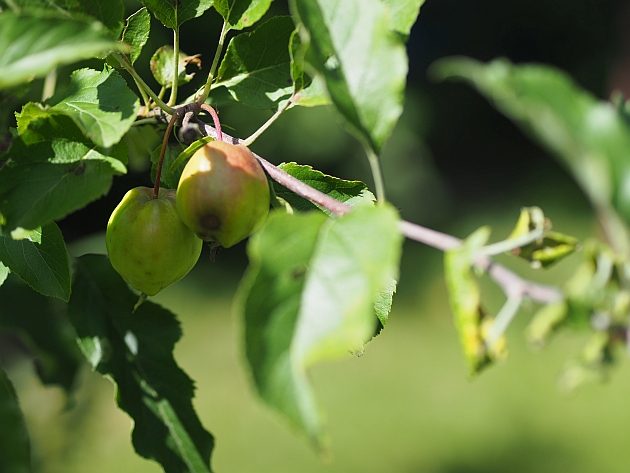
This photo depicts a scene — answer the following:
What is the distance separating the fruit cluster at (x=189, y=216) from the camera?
28.6 inches

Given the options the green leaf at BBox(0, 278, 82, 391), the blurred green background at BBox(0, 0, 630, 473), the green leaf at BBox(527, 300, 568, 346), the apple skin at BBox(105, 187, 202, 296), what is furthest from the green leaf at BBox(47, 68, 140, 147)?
the blurred green background at BBox(0, 0, 630, 473)

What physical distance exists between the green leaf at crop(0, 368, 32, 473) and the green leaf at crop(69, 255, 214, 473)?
19 cm

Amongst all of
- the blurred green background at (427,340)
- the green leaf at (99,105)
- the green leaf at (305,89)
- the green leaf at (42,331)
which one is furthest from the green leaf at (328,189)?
the blurred green background at (427,340)

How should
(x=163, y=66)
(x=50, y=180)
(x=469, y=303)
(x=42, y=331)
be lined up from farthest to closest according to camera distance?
1. (x=42, y=331)
2. (x=163, y=66)
3. (x=50, y=180)
4. (x=469, y=303)

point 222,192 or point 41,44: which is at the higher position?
point 41,44

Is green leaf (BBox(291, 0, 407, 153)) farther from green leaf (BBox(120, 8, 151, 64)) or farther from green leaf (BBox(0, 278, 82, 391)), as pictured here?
green leaf (BBox(0, 278, 82, 391))

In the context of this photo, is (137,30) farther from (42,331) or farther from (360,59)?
(42,331)

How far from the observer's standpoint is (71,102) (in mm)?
747

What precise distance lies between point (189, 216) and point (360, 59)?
0.21 m

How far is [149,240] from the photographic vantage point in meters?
0.79

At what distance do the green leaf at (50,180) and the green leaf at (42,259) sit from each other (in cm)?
12

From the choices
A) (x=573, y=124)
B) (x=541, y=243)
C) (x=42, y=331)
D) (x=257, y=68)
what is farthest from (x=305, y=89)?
(x=42, y=331)

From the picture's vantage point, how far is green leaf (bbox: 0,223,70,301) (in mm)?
835

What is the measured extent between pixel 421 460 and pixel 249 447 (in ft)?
2.38
